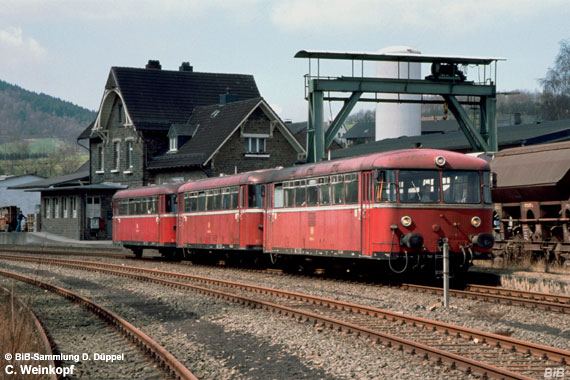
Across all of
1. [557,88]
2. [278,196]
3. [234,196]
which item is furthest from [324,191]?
[557,88]

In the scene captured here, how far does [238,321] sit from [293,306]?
1802mm

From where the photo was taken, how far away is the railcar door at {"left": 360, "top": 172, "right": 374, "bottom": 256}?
16.9 metres

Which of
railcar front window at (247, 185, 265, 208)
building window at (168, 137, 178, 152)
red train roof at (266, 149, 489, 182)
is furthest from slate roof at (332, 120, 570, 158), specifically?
red train roof at (266, 149, 489, 182)

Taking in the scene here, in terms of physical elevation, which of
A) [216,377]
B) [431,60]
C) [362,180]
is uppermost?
[431,60]

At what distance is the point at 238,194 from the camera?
23984 millimetres

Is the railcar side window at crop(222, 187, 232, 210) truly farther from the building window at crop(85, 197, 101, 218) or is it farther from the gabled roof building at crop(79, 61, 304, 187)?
the building window at crop(85, 197, 101, 218)

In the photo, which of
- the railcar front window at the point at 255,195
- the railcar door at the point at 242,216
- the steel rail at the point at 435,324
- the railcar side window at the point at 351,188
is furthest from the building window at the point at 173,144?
the railcar side window at the point at 351,188

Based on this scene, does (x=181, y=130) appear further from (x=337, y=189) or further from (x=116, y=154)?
(x=337, y=189)

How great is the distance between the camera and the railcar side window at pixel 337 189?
18078mm

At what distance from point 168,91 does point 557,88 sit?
151ft

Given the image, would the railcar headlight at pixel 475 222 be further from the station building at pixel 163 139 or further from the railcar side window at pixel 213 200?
the station building at pixel 163 139

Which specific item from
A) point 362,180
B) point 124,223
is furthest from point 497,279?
point 124,223

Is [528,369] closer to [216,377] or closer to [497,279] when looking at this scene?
[216,377]

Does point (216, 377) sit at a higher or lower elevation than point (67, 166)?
lower
